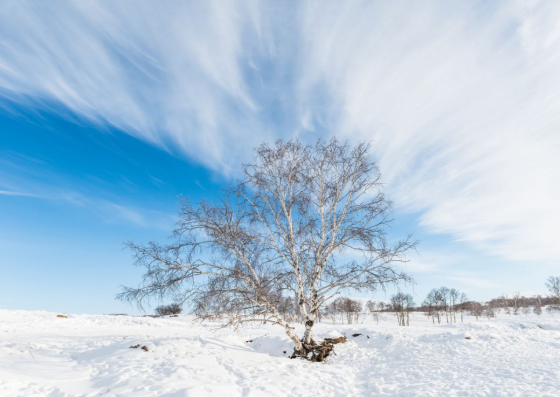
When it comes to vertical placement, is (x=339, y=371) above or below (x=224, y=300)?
below

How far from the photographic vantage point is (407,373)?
9102mm

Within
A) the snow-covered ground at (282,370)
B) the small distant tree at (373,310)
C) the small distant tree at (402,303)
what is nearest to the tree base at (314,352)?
the snow-covered ground at (282,370)

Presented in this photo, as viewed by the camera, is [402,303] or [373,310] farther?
[373,310]

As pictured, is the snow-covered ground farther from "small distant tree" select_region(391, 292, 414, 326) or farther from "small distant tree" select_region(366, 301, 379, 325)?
"small distant tree" select_region(366, 301, 379, 325)

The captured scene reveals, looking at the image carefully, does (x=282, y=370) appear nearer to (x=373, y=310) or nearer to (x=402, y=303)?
(x=402, y=303)

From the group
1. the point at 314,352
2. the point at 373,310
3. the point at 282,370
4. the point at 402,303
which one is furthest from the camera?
the point at 373,310

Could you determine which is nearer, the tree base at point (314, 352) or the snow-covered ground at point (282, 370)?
the snow-covered ground at point (282, 370)

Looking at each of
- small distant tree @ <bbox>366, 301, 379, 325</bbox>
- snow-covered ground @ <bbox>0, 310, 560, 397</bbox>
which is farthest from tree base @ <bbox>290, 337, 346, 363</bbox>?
small distant tree @ <bbox>366, 301, 379, 325</bbox>

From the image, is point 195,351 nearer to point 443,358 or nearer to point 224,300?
point 224,300

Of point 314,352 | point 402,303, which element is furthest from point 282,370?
point 402,303

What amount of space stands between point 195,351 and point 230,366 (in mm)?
1794

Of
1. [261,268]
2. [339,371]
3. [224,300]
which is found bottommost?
[339,371]

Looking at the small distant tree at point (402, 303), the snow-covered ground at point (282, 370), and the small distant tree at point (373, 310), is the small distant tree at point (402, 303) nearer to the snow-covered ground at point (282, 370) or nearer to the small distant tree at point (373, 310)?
the small distant tree at point (373, 310)

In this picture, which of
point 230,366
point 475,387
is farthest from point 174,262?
point 475,387
